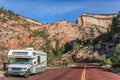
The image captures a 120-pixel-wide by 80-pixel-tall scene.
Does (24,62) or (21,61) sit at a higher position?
(21,61)

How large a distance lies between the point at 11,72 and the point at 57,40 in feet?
482

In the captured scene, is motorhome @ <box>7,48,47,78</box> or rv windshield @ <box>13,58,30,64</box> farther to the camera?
rv windshield @ <box>13,58,30,64</box>

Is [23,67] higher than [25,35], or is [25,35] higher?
[25,35]

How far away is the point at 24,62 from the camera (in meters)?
42.9

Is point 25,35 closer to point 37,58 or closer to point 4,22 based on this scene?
point 4,22

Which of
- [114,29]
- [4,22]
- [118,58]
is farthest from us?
[114,29]

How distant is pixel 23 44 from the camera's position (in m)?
103

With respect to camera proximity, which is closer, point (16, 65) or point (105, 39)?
point (16, 65)

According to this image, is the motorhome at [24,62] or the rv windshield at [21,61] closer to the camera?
the motorhome at [24,62]

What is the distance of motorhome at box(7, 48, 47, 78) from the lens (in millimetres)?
40812

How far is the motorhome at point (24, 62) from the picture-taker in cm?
4081

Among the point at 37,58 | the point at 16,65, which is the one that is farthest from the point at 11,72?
the point at 37,58

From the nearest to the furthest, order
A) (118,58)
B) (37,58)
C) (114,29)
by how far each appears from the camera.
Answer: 1. (37,58)
2. (118,58)
3. (114,29)

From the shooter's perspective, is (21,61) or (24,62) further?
(21,61)
